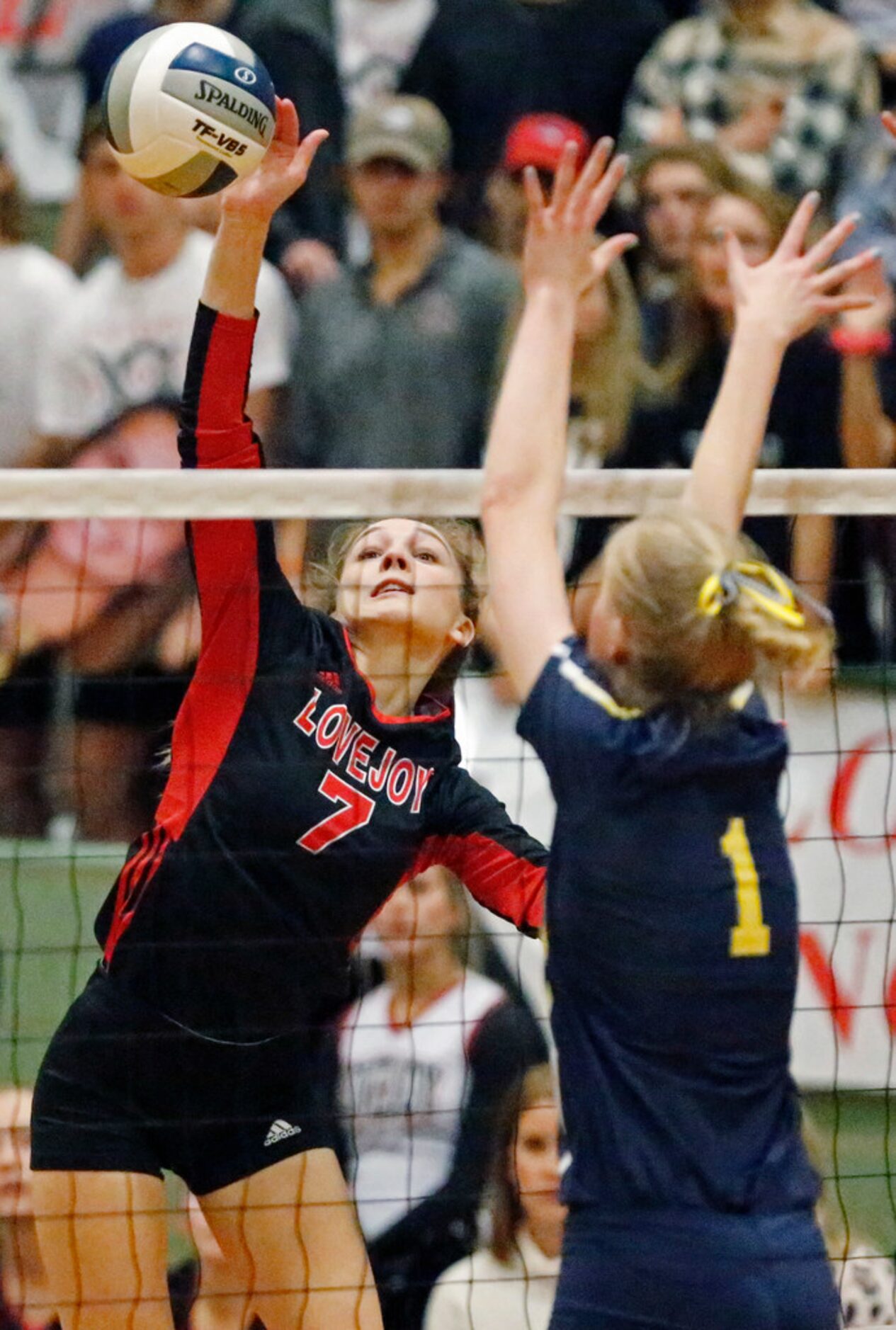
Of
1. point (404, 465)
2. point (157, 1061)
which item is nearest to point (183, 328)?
point (404, 465)

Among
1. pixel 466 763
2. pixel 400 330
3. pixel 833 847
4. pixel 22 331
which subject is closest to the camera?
pixel 466 763

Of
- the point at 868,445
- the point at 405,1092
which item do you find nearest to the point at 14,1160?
the point at 405,1092

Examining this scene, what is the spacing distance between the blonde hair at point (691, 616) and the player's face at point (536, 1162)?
226 cm

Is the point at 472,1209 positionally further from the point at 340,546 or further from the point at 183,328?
the point at 183,328

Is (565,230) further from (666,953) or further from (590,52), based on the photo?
(590,52)

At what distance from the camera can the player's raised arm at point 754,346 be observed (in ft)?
9.83

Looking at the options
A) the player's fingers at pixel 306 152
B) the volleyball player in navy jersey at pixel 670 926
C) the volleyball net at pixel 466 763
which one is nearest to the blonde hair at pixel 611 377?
the volleyball net at pixel 466 763

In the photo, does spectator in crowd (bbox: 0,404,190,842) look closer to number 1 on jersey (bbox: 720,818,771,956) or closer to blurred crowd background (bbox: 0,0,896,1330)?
blurred crowd background (bbox: 0,0,896,1330)

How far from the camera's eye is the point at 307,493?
12.2 ft

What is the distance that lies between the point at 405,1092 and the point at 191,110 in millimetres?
2674

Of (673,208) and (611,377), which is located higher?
(673,208)

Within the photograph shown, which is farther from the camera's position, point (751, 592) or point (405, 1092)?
point (405, 1092)

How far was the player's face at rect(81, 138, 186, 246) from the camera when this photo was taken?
20.4 feet

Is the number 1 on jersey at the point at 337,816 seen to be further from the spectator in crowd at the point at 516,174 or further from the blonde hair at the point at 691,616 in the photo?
the spectator in crowd at the point at 516,174
